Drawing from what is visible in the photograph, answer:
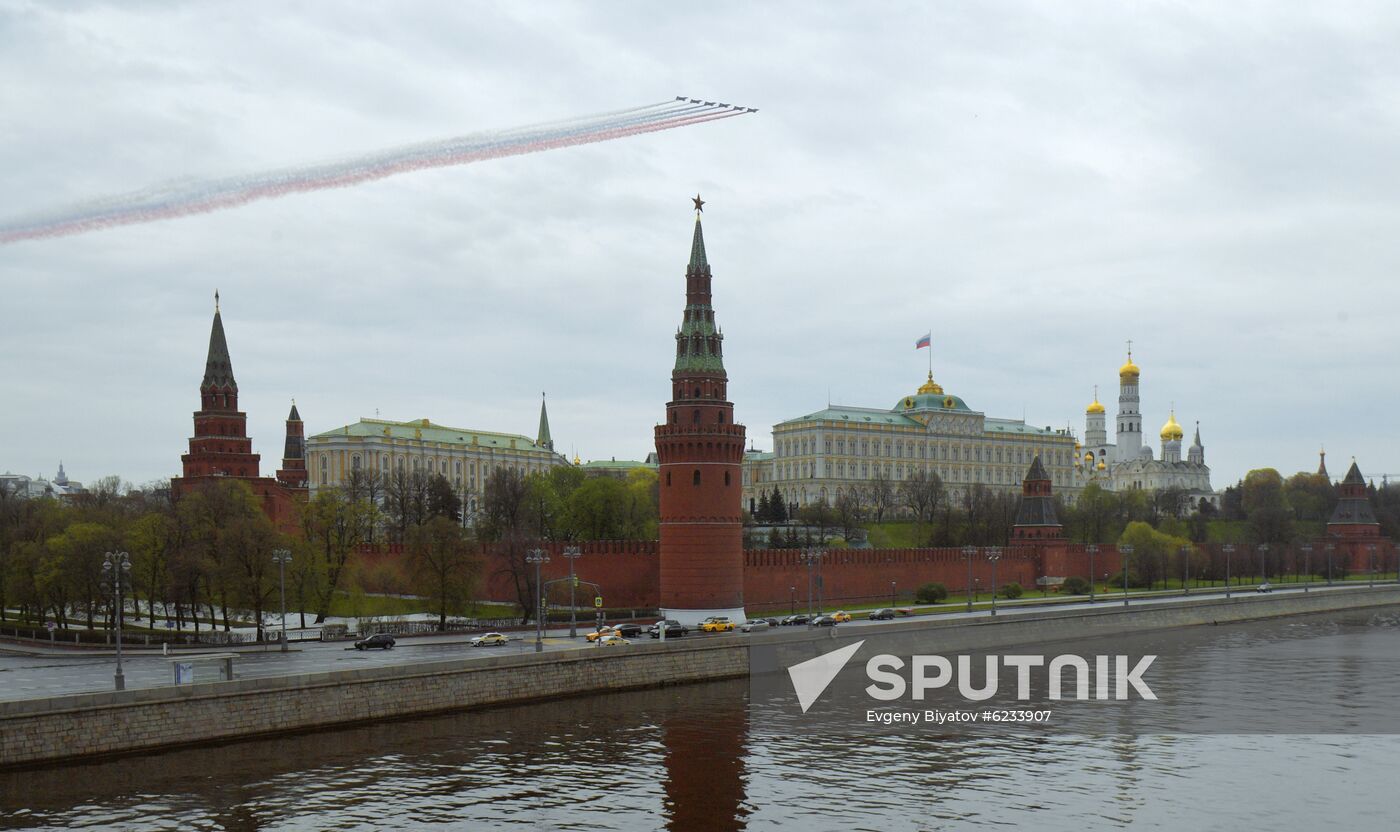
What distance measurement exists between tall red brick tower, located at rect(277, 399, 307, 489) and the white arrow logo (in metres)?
80.2

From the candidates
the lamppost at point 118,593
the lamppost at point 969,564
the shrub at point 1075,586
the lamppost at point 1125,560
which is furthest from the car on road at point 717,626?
the shrub at point 1075,586

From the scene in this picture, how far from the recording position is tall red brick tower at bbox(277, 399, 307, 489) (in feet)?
424

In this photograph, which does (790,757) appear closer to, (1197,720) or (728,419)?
(1197,720)

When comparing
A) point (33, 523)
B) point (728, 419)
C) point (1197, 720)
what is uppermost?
point (728, 419)

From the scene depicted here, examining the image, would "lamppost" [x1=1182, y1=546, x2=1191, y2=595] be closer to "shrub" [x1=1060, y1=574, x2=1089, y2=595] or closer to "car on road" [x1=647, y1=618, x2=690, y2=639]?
"shrub" [x1=1060, y1=574, x2=1089, y2=595]

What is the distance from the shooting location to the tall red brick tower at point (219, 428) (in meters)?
99.4

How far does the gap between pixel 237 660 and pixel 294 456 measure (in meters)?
83.0

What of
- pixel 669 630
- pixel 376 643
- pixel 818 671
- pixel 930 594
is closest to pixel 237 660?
pixel 376 643

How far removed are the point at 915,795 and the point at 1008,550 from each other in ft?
251

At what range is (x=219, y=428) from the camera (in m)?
100

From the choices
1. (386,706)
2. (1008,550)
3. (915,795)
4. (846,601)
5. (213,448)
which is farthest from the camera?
(1008,550)

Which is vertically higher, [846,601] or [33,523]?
[33,523]

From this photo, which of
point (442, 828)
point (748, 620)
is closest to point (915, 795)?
point (442, 828)

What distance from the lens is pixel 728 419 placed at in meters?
78.2
